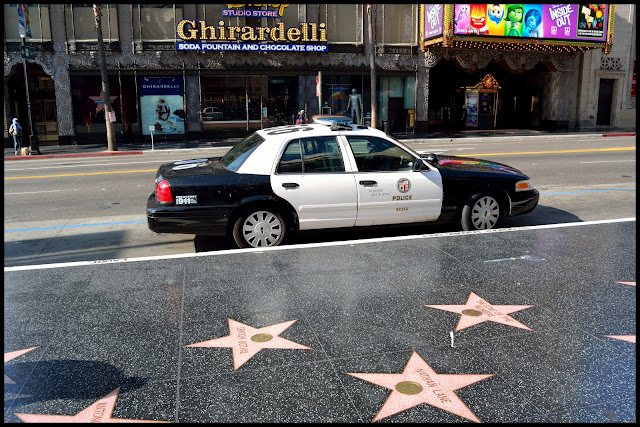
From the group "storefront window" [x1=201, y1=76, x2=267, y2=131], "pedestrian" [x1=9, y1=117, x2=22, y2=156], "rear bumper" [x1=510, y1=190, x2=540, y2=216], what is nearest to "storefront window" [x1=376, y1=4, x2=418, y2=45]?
"storefront window" [x1=201, y1=76, x2=267, y2=131]

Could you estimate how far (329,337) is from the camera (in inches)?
174

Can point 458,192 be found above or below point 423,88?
below

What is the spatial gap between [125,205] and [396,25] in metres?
24.5

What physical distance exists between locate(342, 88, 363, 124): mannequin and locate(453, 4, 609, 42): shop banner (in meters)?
6.32

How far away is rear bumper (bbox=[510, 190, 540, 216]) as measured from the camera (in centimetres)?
805

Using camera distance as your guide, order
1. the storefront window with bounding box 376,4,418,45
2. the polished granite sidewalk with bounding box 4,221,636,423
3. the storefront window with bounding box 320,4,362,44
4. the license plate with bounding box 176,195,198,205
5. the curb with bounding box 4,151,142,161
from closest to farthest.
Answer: the polished granite sidewalk with bounding box 4,221,636,423 → the license plate with bounding box 176,195,198,205 → the curb with bounding box 4,151,142,161 → the storefront window with bounding box 320,4,362,44 → the storefront window with bounding box 376,4,418,45

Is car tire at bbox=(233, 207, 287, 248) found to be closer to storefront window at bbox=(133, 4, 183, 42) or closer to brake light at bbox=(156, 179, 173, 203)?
brake light at bbox=(156, 179, 173, 203)

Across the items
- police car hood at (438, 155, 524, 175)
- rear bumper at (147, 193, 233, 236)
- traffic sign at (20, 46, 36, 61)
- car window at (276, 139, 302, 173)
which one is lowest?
rear bumper at (147, 193, 233, 236)

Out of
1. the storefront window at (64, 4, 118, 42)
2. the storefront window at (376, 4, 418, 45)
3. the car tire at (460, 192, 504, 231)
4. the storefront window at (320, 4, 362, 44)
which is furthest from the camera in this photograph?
the storefront window at (376, 4, 418, 45)

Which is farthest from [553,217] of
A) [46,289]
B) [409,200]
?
[46,289]

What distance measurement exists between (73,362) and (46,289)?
6.02 feet

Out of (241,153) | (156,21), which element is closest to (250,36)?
(156,21)

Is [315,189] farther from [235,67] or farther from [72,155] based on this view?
[235,67]

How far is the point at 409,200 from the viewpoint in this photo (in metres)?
7.55
